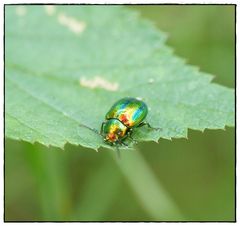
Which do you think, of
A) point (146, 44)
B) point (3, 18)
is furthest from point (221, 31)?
point (3, 18)

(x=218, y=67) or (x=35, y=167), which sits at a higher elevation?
(x=218, y=67)

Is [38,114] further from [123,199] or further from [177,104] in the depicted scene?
[123,199]

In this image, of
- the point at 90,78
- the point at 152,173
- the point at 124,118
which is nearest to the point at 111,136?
the point at 124,118

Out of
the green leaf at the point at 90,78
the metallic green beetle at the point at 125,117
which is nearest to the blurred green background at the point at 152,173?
the green leaf at the point at 90,78

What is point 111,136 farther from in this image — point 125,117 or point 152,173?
point 152,173

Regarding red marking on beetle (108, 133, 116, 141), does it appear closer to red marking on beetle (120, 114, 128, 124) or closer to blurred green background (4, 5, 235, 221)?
red marking on beetle (120, 114, 128, 124)

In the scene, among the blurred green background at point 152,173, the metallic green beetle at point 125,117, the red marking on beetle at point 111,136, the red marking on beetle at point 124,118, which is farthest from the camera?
the blurred green background at point 152,173

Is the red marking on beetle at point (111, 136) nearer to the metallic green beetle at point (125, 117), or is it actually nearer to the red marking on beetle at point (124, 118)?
the metallic green beetle at point (125, 117)
